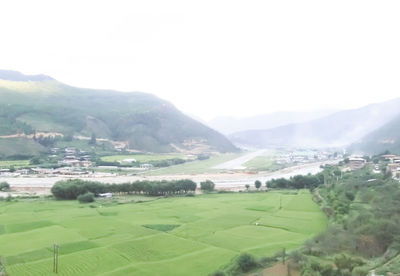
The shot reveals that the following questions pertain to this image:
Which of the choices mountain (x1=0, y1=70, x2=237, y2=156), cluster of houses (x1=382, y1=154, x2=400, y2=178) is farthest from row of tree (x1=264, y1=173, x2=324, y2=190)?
mountain (x1=0, y1=70, x2=237, y2=156)

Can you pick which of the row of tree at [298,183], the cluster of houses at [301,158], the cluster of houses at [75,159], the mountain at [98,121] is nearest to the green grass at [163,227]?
the row of tree at [298,183]

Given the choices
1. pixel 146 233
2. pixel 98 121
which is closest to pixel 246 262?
pixel 146 233

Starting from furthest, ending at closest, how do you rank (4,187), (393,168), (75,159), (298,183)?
(75,159), (393,168), (298,183), (4,187)

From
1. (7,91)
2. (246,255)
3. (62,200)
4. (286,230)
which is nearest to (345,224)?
(286,230)

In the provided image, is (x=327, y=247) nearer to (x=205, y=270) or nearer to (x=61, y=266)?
(x=205, y=270)

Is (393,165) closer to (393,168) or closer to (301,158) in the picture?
(393,168)

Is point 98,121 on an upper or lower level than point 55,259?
upper
